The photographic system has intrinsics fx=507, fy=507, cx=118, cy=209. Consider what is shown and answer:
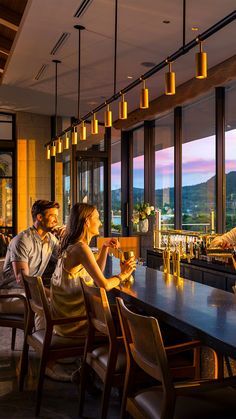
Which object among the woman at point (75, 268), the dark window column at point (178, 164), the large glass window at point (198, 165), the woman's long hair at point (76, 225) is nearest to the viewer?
the woman at point (75, 268)

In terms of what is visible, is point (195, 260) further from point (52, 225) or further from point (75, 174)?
point (75, 174)

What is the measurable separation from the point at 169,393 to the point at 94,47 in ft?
17.3

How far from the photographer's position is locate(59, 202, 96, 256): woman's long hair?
3.62 metres

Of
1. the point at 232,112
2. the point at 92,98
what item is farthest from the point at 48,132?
the point at 232,112

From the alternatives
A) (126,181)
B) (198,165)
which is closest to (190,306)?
(198,165)

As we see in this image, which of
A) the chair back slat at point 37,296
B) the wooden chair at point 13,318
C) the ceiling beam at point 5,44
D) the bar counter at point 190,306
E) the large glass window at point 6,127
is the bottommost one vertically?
the wooden chair at point 13,318

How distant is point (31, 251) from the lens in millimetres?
4578

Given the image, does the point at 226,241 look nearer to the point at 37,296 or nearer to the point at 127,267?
the point at 127,267

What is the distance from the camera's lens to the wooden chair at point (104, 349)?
2805 mm

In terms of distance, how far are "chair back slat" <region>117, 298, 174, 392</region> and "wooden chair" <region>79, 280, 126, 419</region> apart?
29 centimetres

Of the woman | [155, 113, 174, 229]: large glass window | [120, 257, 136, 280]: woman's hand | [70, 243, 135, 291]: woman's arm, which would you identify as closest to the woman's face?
the woman

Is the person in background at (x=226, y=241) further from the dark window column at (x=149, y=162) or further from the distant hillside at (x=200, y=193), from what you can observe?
the dark window column at (x=149, y=162)

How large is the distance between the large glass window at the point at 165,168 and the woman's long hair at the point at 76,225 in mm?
5819

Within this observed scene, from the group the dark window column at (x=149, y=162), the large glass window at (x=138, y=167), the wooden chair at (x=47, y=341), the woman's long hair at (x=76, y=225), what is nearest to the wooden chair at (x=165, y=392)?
the wooden chair at (x=47, y=341)
